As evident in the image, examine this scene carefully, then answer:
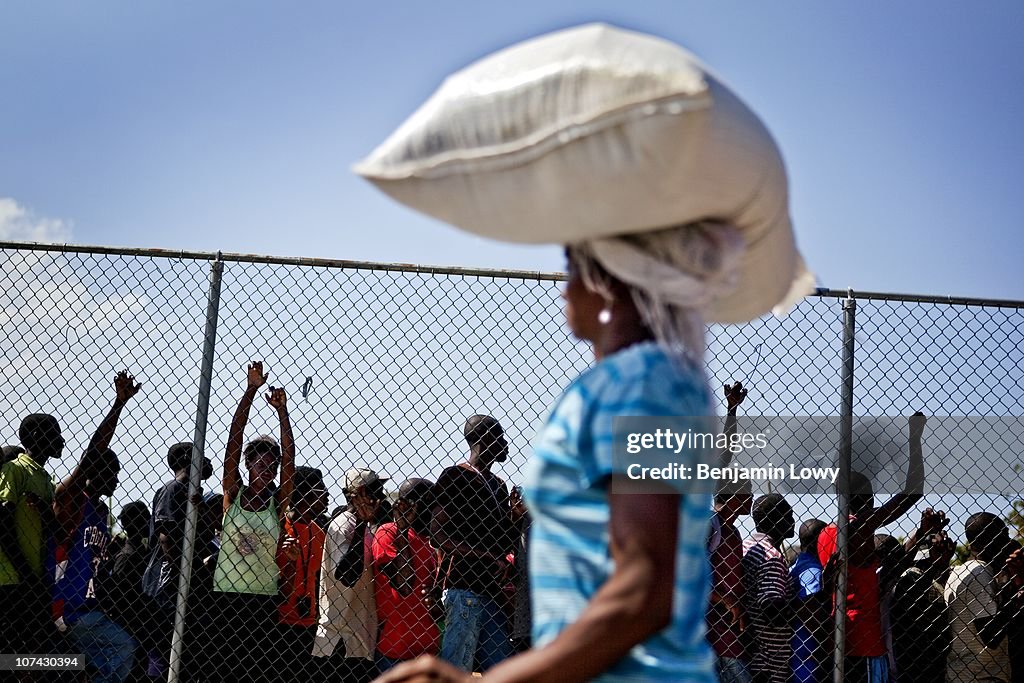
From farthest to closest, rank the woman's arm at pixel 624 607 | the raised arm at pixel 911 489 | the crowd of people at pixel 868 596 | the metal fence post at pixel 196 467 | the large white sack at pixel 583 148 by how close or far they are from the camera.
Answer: the crowd of people at pixel 868 596, the raised arm at pixel 911 489, the metal fence post at pixel 196 467, the large white sack at pixel 583 148, the woman's arm at pixel 624 607

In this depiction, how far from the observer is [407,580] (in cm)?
534

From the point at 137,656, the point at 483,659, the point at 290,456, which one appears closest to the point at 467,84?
the point at 290,456

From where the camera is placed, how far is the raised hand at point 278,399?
478 cm

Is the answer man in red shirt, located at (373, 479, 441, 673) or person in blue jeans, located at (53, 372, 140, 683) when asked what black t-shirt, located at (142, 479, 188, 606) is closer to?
person in blue jeans, located at (53, 372, 140, 683)

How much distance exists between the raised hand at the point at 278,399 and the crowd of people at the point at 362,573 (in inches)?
0.6

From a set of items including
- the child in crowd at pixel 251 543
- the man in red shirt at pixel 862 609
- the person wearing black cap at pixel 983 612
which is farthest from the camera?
the person wearing black cap at pixel 983 612

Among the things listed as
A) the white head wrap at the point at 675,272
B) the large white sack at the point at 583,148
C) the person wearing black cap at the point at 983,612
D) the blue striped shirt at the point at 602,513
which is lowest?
the person wearing black cap at the point at 983,612

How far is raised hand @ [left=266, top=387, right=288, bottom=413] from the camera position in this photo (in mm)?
4777

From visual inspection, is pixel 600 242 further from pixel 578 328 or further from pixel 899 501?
pixel 899 501

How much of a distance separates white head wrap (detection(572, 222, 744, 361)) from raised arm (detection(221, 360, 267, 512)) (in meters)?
3.34

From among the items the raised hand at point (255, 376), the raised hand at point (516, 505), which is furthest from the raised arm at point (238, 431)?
the raised hand at point (516, 505)

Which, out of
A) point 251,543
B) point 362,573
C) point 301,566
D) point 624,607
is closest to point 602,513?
point 624,607

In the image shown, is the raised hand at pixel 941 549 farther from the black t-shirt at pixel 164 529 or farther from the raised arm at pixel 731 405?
the black t-shirt at pixel 164 529

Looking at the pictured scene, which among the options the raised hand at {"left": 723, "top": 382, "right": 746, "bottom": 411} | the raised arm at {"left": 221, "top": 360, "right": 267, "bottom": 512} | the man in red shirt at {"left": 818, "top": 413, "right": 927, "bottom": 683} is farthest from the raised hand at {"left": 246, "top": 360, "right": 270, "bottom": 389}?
the man in red shirt at {"left": 818, "top": 413, "right": 927, "bottom": 683}
